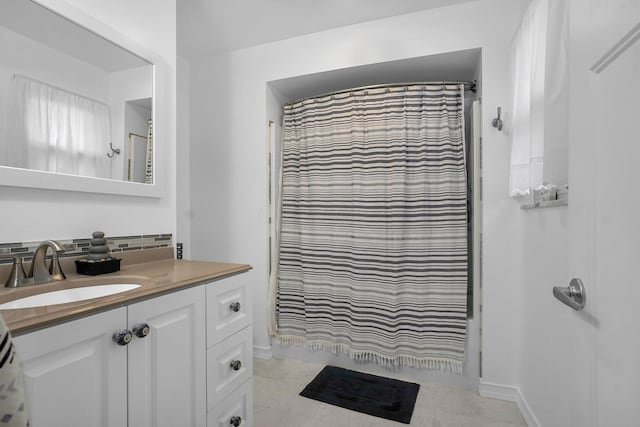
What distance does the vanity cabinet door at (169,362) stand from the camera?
2.89ft

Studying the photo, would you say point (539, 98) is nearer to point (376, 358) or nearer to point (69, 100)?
point (376, 358)

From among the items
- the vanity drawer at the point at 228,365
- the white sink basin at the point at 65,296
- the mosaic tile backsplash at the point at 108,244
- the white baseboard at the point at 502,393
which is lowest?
the white baseboard at the point at 502,393

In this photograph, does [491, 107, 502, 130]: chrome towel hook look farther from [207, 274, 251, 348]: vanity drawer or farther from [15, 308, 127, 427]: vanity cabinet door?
[15, 308, 127, 427]: vanity cabinet door

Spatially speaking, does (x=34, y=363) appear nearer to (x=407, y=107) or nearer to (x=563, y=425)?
(x=563, y=425)

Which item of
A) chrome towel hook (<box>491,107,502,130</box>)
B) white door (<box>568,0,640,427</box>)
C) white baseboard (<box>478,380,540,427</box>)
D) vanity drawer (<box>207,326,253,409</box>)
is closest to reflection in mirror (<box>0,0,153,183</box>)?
vanity drawer (<box>207,326,253,409</box>)

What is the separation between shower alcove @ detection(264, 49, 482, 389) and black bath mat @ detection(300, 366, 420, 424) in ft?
0.33

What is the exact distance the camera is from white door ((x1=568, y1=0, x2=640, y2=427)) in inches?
20.5

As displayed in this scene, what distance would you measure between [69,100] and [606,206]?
1.74m

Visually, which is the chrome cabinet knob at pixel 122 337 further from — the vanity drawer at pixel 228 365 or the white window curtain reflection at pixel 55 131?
the white window curtain reflection at pixel 55 131

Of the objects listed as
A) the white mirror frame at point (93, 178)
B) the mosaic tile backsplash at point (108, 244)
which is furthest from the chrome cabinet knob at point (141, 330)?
the white mirror frame at point (93, 178)

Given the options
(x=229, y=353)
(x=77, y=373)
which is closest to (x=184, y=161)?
(x=229, y=353)

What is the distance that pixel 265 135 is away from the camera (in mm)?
2332

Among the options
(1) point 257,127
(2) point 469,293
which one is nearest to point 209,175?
(1) point 257,127

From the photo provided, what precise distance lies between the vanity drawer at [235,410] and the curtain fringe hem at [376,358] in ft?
2.87
